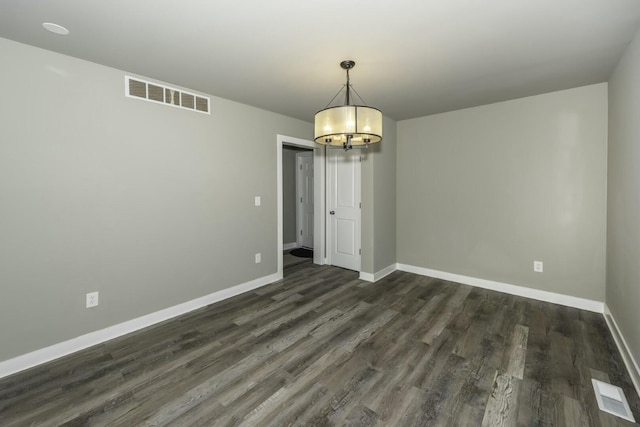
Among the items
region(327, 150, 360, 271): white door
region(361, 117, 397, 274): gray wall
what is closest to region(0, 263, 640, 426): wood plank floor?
region(361, 117, 397, 274): gray wall

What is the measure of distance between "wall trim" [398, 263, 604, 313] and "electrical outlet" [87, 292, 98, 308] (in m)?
3.92

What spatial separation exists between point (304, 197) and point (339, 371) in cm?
447

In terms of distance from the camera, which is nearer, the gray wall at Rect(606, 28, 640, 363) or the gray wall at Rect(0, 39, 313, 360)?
the gray wall at Rect(606, 28, 640, 363)

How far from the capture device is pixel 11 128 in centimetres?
206

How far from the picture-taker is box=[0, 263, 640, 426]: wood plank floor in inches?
66.6

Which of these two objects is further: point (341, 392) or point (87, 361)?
point (87, 361)

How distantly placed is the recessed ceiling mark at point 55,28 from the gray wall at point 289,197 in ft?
13.9

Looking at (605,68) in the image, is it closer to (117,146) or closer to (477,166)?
(477,166)

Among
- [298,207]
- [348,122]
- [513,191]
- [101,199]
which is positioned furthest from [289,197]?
[348,122]

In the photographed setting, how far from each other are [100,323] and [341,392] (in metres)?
2.18

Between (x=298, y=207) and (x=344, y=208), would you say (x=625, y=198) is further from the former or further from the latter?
(x=298, y=207)

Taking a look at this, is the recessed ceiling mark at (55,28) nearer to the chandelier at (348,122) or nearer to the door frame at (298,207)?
the chandelier at (348,122)

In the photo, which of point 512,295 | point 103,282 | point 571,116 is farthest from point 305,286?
point 571,116

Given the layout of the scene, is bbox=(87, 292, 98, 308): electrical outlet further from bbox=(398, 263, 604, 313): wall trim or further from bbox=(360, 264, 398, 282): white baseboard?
bbox=(398, 263, 604, 313): wall trim
